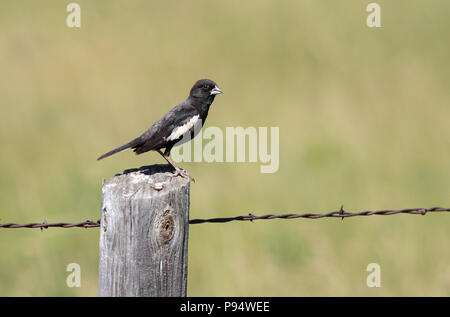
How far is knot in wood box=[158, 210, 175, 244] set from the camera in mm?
3629

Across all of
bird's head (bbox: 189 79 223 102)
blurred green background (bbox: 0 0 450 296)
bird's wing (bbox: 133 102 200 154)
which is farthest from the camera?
blurred green background (bbox: 0 0 450 296)

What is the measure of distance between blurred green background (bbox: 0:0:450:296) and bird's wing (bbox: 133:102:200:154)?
2.01m

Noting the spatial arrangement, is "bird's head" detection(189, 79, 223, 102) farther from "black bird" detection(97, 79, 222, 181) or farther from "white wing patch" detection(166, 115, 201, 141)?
"white wing patch" detection(166, 115, 201, 141)

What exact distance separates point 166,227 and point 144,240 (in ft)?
0.43

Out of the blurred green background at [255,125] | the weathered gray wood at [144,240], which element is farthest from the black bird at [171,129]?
the blurred green background at [255,125]

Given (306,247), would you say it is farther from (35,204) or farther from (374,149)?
(35,204)

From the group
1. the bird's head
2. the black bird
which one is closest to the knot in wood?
the black bird

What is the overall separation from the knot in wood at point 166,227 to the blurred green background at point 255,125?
11.4 ft

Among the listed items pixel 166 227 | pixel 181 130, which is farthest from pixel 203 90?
pixel 166 227

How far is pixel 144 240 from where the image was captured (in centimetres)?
360

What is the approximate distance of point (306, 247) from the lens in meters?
7.68

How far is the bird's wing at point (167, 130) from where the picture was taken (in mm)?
5586

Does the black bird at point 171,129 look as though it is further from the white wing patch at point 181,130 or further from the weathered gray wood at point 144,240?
the weathered gray wood at point 144,240

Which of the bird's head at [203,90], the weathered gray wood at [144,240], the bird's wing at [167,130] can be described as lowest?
the weathered gray wood at [144,240]
